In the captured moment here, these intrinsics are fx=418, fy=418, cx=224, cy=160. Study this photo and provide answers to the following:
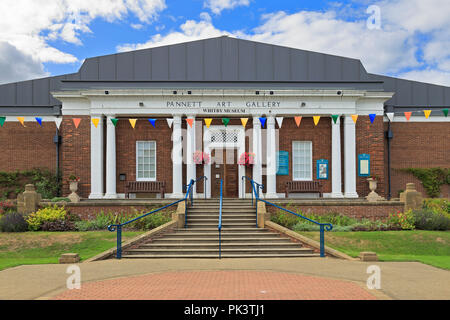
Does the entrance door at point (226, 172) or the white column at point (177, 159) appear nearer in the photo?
the white column at point (177, 159)

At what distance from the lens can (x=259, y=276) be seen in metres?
8.48

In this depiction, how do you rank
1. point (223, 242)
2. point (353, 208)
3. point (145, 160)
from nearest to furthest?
point (223, 242)
point (353, 208)
point (145, 160)

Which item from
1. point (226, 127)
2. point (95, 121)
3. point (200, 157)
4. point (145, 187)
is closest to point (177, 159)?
point (200, 157)

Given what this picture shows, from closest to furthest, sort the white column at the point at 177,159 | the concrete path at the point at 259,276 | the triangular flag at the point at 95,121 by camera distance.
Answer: the concrete path at the point at 259,276, the triangular flag at the point at 95,121, the white column at the point at 177,159

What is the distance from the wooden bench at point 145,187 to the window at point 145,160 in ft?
1.19

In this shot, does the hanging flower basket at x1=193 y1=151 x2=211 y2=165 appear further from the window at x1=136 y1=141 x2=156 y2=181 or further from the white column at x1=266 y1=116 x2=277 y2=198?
the white column at x1=266 y1=116 x2=277 y2=198

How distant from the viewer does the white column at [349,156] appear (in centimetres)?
2103

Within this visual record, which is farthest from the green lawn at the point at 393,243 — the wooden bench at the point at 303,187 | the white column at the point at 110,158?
the white column at the point at 110,158

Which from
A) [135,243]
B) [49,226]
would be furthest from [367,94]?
[49,226]

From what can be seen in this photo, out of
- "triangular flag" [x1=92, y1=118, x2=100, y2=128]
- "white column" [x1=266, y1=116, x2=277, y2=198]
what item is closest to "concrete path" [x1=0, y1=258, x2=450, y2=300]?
"white column" [x1=266, y1=116, x2=277, y2=198]

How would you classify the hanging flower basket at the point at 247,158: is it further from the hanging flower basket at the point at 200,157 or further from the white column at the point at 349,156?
the white column at the point at 349,156

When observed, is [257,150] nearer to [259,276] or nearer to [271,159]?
[271,159]

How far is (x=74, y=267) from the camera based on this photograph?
9.69 metres

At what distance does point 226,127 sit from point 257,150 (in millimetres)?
2036
